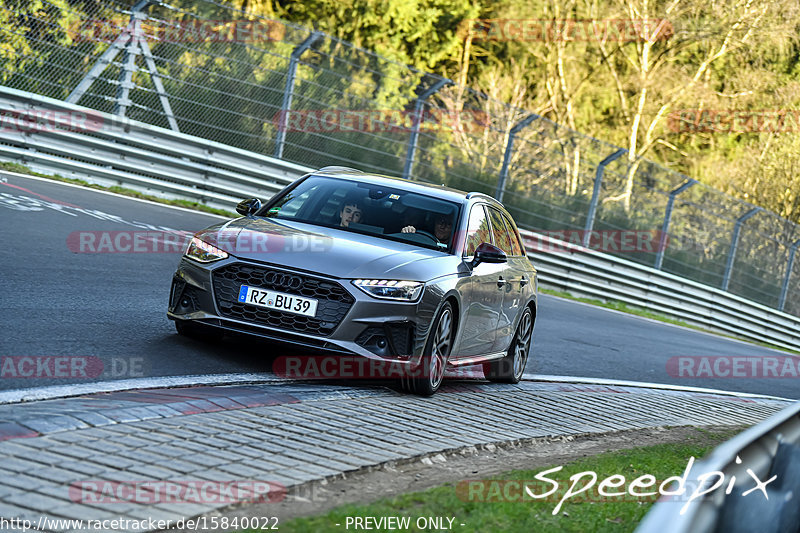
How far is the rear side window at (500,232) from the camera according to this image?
407 inches

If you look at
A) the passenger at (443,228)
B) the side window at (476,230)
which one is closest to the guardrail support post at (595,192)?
the side window at (476,230)

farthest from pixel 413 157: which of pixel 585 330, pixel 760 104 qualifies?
pixel 760 104

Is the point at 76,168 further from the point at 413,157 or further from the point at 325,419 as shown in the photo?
the point at 325,419

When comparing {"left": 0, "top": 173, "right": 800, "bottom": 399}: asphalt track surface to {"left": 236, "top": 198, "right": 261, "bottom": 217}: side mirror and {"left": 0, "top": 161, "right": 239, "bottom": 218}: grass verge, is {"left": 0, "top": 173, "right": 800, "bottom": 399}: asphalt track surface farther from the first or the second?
{"left": 236, "top": 198, "right": 261, "bottom": 217}: side mirror

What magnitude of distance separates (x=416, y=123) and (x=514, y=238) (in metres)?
11.1

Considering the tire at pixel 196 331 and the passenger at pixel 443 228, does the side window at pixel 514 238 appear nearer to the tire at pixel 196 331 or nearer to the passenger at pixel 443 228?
the passenger at pixel 443 228

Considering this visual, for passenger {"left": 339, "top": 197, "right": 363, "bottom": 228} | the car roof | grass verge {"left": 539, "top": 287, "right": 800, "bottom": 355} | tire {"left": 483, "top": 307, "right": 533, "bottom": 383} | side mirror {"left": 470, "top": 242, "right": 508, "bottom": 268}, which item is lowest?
grass verge {"left": 539, "top": 287, "right": 800, "bottom": 355}

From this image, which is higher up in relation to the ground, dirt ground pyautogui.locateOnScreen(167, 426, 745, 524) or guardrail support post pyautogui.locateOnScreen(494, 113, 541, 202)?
guardrail support post pyautogui.locateOnScreen(494, 113, 541, 202)

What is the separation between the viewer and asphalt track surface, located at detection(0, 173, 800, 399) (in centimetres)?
793

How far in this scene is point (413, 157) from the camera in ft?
72.9

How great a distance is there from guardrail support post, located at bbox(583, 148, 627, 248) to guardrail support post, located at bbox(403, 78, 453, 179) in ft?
Answer: 14.1

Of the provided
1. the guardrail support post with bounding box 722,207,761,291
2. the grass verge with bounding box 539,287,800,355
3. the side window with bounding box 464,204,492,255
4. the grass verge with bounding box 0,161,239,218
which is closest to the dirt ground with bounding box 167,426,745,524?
the side window with bounding box 464,204,492,255

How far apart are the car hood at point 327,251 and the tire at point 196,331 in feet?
2.07

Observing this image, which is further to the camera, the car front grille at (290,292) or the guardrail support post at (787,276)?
the guardrail support post at (787,276)
